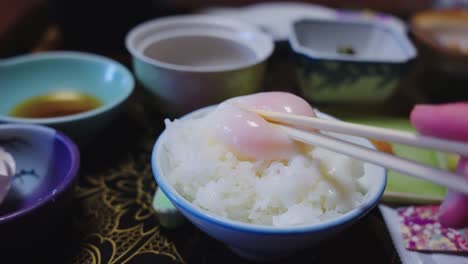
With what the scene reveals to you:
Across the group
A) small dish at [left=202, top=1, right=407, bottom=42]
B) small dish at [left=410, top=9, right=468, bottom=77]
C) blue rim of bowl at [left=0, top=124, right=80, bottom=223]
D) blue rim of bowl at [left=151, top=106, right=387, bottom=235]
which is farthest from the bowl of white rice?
small dish at [left=202, top=1, right=407, bottom=42]

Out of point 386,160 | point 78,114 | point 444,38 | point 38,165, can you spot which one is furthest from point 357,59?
point 38,165

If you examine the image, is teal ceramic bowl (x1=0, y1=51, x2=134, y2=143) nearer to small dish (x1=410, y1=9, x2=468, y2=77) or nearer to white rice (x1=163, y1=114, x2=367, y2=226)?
white rice (x1=163, y1=114, x2=367, y2=226)

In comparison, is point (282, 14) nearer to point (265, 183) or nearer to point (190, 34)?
point (190, 34)

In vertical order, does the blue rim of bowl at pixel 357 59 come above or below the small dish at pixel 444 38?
above

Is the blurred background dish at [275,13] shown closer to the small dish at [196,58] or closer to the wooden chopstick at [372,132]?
the small dish at [196,58]

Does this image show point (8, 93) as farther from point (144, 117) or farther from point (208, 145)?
point (208, 145)

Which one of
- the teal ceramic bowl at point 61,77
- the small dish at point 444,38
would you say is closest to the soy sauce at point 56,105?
the teal ceramic bowl at point 61,77
